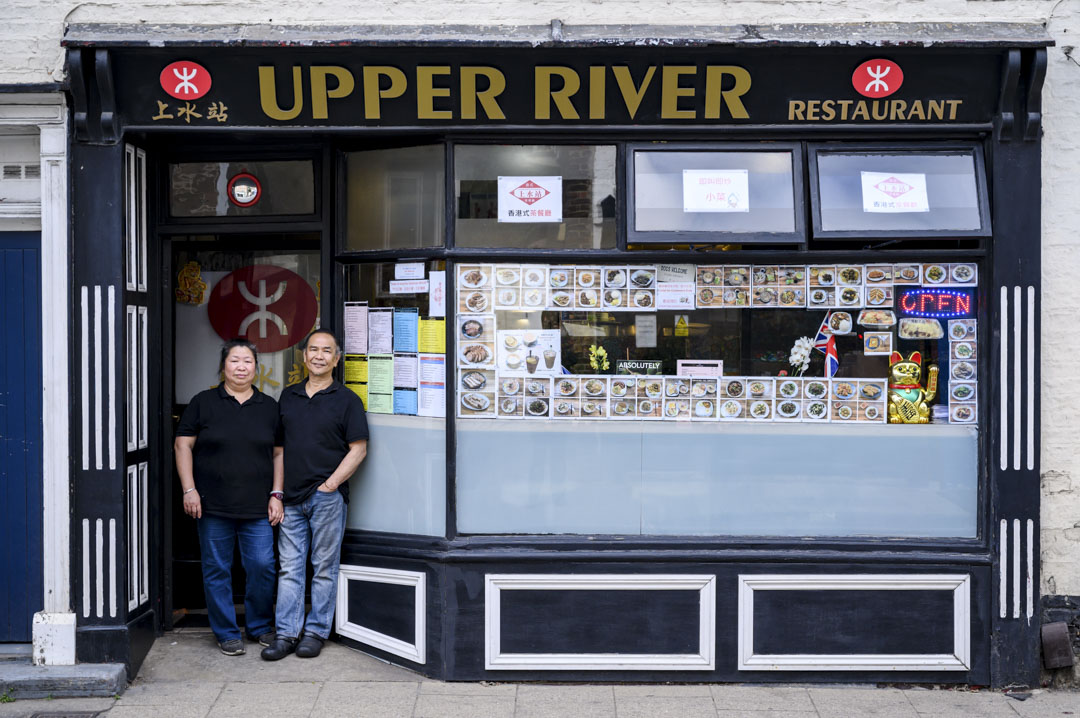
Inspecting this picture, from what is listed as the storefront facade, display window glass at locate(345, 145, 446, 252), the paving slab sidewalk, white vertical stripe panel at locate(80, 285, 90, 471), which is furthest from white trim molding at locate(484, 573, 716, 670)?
white vertical stripe panel at locate(80, 285, 90, 471)

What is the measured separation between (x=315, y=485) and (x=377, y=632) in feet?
3.17

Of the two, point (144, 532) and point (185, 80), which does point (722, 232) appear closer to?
point (185, 80)

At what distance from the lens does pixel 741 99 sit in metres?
5.57

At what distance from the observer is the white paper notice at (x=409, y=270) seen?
5863 mm

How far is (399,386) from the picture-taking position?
19.6 feet

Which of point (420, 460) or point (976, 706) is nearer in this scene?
point (976, 706)

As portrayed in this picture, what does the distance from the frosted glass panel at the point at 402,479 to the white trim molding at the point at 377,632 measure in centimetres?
26

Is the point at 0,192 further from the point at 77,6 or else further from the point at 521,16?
the point at 521,16

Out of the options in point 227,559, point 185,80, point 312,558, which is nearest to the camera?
point 185,80

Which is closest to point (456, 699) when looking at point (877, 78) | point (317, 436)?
point (317, 436)

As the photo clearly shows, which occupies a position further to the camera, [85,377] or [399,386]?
[399,386]

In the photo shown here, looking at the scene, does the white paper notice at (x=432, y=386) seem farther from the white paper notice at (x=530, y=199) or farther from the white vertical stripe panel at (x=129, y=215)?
the white vertical stripe panel at (x=129, y=215)

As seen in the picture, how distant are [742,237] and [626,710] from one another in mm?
2694

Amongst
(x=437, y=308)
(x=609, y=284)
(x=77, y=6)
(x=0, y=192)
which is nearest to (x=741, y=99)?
(x=609, y=284)
